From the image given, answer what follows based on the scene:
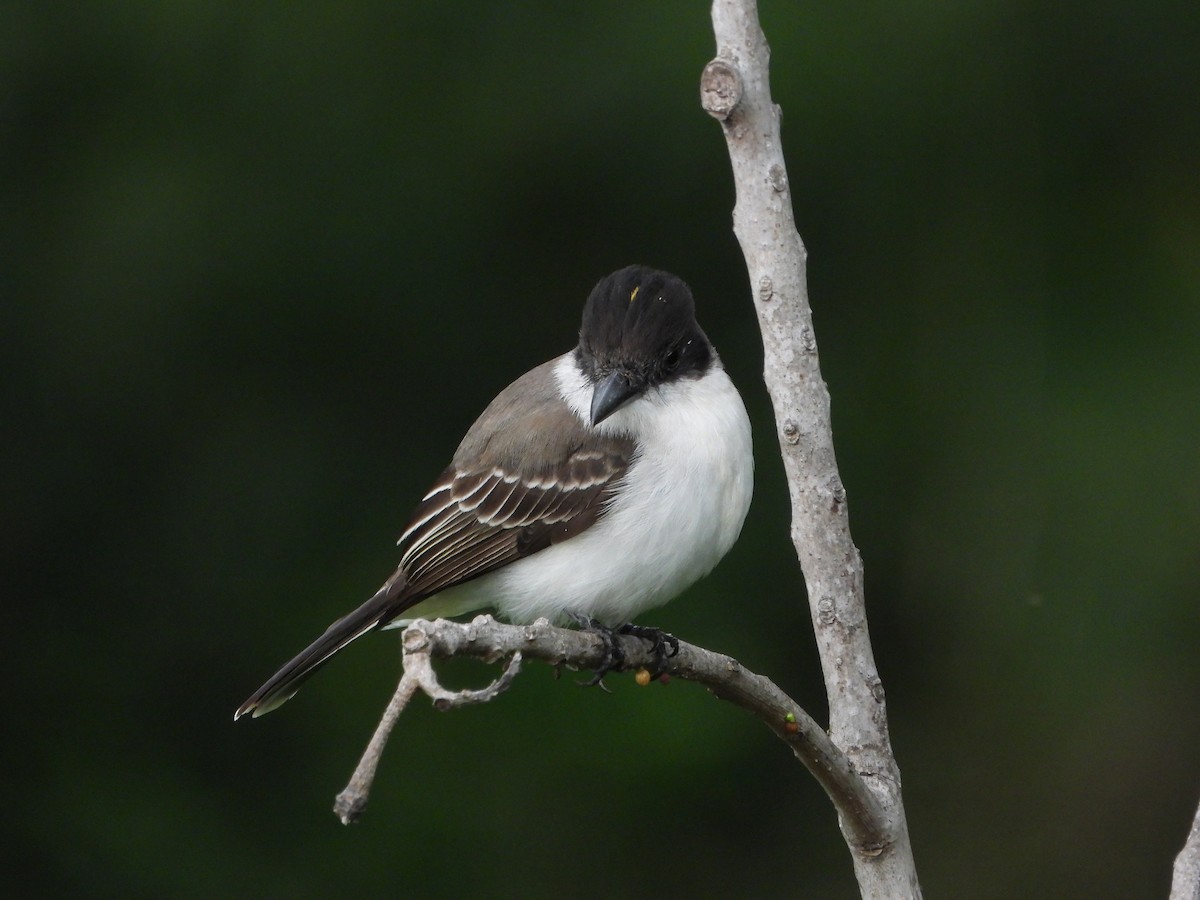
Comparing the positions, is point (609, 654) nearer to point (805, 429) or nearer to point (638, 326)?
point (805, 429)

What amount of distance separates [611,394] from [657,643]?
611mm

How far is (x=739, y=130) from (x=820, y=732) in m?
1.00

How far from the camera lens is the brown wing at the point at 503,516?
3.13 meters

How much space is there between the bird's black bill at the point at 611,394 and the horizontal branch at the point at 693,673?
0.64 metres

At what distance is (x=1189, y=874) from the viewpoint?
1.99 metres

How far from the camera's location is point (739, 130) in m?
2.25

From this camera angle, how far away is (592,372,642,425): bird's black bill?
3.00 metres

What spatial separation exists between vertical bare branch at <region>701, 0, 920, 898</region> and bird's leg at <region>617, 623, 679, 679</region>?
0.29 meters

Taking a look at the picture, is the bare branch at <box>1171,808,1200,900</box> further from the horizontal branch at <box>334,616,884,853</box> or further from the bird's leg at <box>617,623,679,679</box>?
the bird's leg at <box>617,623,679,679</box>

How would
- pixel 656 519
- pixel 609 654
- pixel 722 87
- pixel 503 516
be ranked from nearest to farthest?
1. pixel 722 87
2. pixel 609 654
3. pixel 656 519
4. pixel 503 516

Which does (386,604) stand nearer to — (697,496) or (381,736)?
→ (697,496)

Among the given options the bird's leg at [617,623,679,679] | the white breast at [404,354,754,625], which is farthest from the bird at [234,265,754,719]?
the bird's leg at [617,623,679,679]

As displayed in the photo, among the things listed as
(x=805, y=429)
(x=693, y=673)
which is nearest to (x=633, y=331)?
(x=805, y=429)

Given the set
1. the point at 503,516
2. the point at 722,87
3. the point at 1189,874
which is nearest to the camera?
the point at 1189,874
